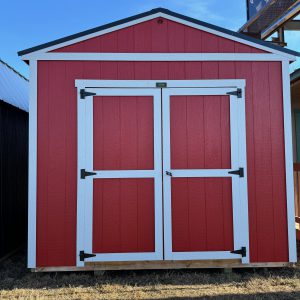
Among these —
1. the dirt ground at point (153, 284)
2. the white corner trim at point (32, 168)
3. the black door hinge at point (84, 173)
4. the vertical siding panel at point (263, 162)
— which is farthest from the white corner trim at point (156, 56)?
the dirt ground at point (153, 284)

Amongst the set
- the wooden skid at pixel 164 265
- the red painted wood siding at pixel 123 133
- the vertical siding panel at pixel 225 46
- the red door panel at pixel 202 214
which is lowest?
the wooden skid at pixel 164 265

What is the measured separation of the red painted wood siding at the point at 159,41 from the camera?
4.77 meters

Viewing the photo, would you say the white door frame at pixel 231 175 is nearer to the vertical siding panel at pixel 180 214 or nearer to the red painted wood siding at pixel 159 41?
the vertical siding panel at pixel 180 214

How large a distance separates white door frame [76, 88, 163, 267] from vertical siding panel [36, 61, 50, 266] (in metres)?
0.37

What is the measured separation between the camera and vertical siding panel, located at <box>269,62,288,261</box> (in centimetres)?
474

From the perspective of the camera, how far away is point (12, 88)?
21.2ft

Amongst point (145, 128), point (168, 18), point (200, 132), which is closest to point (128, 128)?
point (145, 128)

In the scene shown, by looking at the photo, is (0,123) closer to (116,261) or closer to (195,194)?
(116,261)

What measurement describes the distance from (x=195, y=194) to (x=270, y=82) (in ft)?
5.19

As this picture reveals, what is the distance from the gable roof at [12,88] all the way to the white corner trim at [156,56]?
1.13 m

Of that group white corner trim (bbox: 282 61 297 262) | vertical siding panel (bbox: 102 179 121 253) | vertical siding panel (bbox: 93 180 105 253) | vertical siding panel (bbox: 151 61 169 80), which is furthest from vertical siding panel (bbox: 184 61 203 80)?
vertical siding panel (bbox: 93 180 105 253)

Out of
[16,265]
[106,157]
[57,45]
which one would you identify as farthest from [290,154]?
[16,265]

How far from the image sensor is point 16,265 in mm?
5125

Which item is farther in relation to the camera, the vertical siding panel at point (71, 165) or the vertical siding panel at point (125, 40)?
the vertical siding panel at point (125, 40)
